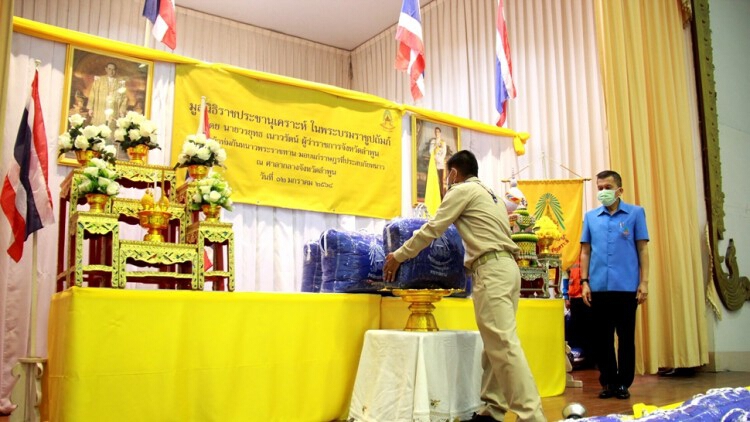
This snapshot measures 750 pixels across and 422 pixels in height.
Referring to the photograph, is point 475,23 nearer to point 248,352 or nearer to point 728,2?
point 728,2

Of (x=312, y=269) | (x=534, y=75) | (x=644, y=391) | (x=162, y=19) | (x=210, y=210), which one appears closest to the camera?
(x=210, y=210)

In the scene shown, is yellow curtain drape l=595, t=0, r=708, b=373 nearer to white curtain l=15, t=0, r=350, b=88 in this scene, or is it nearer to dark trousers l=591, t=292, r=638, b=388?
dark trousers l=591, t=292, r=638, b=388

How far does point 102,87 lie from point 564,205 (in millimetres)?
4141

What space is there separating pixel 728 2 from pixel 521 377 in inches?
259

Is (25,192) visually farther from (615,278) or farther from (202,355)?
(615,278)

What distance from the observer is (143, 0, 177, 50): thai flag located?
15.9 ft

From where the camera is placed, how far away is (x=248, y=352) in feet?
9.73

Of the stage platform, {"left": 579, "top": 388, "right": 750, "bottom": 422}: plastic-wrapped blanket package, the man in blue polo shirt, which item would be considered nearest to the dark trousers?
the man in blue polo shirt

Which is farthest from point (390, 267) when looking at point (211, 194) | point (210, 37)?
point (210, 37)

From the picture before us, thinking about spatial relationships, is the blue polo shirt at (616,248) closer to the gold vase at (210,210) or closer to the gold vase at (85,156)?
the gold vase at (210,210)

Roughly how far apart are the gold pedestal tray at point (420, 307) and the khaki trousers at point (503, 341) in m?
0.25

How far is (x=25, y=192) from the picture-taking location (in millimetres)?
Result: 3121

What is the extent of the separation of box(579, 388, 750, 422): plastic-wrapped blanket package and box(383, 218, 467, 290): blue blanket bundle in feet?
3.59

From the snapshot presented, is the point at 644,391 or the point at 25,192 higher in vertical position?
the point at 25,192
